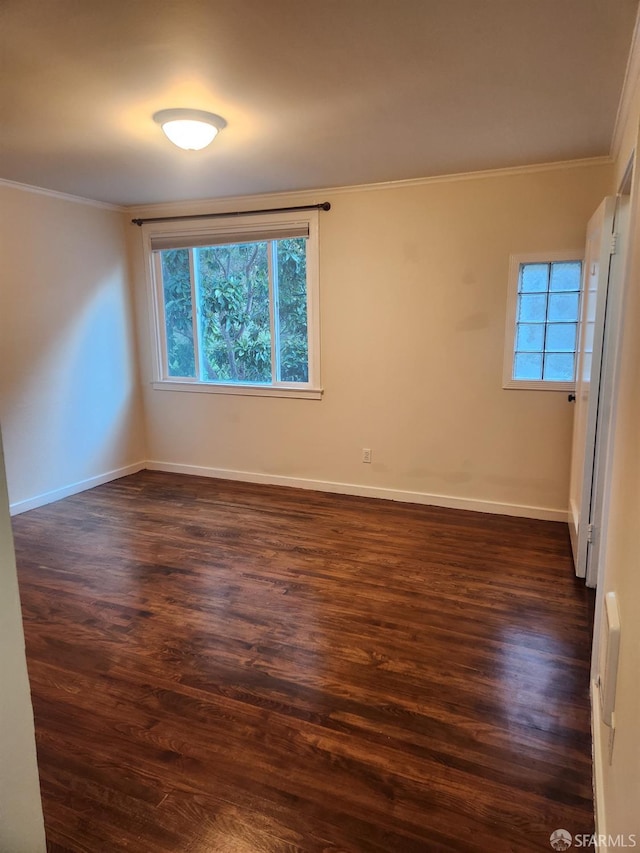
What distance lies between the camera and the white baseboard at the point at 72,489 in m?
4.25

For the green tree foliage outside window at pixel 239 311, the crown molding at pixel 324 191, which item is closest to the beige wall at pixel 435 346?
the crown molding at pixel 324 191

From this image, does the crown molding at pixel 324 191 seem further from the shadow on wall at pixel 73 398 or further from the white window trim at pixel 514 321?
the shadow on wall at pixel 73 398

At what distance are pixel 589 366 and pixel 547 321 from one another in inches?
38.2

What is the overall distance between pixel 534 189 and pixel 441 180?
2.11ft

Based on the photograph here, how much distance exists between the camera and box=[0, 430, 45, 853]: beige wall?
89 centimetres

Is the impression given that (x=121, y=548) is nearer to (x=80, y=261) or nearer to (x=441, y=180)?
(x=80, y=261)

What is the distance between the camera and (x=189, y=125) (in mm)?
2590

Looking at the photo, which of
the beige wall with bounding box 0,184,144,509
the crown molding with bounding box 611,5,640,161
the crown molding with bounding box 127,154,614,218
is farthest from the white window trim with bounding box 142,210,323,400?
the crown molding with bounding box 611,5,640,161

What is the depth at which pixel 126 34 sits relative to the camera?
1.85 meters

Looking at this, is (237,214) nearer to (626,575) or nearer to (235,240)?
(235,240)

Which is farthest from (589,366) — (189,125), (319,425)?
(189,125)

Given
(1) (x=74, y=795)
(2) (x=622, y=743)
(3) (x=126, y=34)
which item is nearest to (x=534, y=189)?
(3) (x=126, y=34)

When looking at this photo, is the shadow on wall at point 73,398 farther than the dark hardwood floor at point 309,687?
Yes

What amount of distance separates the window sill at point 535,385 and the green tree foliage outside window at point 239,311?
1.69m
